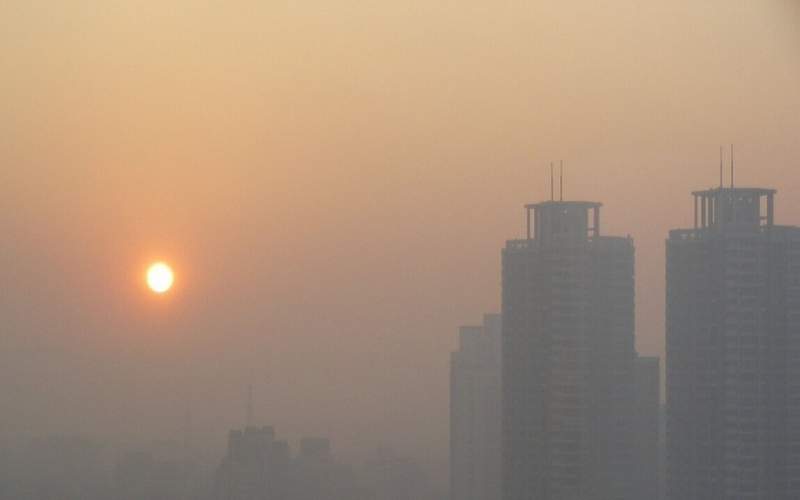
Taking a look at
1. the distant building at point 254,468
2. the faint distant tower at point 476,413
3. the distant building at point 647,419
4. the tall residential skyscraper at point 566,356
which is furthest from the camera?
the tall residential skyscraper at point 566,356

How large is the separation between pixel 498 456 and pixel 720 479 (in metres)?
1.34

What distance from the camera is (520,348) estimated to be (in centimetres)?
838

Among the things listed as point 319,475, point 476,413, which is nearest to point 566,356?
point 476,413

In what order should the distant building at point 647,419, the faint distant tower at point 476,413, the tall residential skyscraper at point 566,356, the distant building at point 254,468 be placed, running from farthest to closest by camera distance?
the tall residential skyscraper at point 566,356, the distant building at point 647,419, the faint distant tower at point 476,413, the distant building at point 254,468

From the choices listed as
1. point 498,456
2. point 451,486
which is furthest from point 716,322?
point 451,486

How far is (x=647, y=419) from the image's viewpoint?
820 cm

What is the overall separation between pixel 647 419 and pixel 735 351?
686 millimetres

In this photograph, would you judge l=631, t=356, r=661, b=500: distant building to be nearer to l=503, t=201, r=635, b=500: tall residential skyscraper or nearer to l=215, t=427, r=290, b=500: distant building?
l=503, t=201, r=635, b=500: tall residential skyscraper

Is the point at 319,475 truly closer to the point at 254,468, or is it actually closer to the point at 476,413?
the point at 254,468

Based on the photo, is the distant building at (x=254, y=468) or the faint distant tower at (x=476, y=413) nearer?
the distant building at (x=254, y=468)

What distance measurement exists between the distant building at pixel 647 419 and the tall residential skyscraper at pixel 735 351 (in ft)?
0.29

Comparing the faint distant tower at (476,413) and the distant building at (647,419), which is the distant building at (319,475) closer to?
the faint distant tower at (476,413)

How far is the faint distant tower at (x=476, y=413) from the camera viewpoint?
6859mm

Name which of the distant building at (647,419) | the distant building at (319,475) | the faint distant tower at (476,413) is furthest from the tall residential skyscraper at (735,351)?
the distant building at (319,475)
